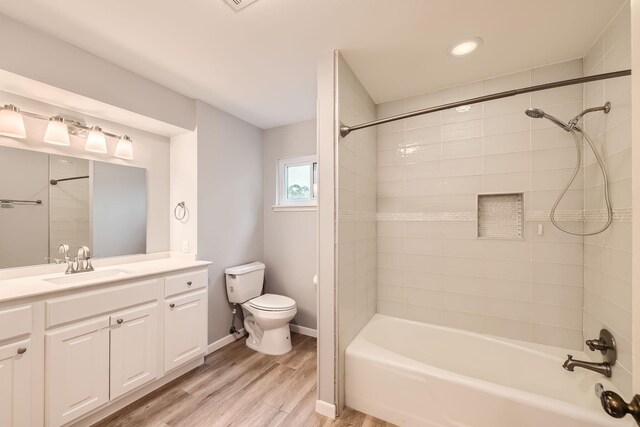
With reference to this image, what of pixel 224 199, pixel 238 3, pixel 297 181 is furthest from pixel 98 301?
pixel 297 181

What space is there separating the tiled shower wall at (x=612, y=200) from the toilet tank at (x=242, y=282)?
8.64 ft

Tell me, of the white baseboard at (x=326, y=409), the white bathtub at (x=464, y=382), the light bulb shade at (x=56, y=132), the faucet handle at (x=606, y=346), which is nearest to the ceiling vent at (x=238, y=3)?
the light bulb shade at (x=56, y=132)

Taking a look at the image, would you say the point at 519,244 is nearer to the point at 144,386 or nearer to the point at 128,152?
the point at 144,386

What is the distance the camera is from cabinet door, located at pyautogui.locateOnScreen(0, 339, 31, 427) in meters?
Result: 1.20

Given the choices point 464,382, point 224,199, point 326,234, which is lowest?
point 464,382

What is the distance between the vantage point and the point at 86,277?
1.76 m

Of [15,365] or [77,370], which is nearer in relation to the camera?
[15,365]

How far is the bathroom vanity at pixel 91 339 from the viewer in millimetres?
1259

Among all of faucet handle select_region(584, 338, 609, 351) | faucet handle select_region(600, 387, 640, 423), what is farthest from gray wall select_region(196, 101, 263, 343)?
faucet handle select_region(584, 338, 609, 351)

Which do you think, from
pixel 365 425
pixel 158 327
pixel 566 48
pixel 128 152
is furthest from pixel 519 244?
pixel 128 152

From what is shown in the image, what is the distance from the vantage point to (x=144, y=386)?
5.92 ft

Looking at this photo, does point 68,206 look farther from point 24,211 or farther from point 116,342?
point 116,342

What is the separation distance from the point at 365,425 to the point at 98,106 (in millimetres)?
2819

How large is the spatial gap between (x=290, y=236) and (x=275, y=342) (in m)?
1.09
